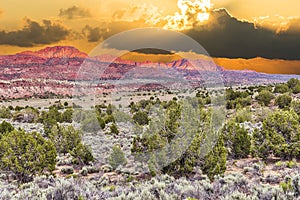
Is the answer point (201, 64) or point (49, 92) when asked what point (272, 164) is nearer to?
point (201, 64)

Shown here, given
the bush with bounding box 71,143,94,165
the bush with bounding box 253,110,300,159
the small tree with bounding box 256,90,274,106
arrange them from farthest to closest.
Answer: the small tree with bounding box 256,90,274,106
the bush with bounding box 71,143,94,165
the bush with bounding box 253,110,300,159

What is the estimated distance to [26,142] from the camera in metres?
12.8

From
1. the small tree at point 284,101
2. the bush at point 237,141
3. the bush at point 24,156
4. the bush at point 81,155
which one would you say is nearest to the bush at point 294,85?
the small tree at point 284,101

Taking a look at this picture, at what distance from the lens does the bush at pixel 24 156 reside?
12320 mm

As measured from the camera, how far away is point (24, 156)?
489 inches

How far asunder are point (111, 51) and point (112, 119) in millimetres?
16265

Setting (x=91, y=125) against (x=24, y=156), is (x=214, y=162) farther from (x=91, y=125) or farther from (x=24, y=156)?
(x=91, y=125)

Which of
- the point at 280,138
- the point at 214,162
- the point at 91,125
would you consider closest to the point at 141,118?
the point at 91,125

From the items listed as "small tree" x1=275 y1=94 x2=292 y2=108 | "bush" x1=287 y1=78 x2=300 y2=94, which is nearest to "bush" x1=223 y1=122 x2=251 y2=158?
"small tree" x1=275 y1=94 x2=292 y2=108

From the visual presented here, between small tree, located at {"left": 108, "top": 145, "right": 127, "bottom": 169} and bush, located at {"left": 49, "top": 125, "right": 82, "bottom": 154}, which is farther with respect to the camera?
bush, located at {"left": 49, "top": 125, "right": 82, "bottom": 154}

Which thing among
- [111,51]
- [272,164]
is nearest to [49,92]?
[111,51]

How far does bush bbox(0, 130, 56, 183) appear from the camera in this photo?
40.4 ft

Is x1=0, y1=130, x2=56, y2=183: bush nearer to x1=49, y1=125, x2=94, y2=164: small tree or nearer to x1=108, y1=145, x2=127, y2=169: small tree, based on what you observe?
x1=49, y1=125, x2=94, y2=164: small tree

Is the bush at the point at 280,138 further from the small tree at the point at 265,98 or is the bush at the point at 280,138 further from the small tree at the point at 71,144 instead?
the small tree at the point at 265,98
